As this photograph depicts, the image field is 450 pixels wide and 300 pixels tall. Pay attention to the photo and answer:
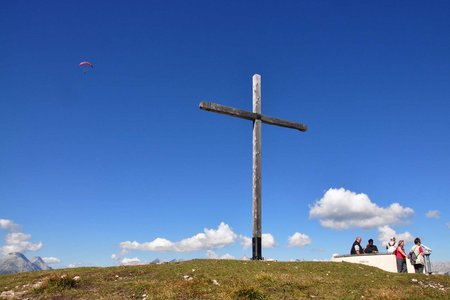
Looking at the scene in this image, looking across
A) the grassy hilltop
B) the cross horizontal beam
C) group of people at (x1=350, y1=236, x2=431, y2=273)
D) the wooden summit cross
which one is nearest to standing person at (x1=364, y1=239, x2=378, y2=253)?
group of people at (x1=350, y1=236, x2=431, y2=273)

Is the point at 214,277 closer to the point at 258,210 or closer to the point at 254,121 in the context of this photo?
the point at 258,210

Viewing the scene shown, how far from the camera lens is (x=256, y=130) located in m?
21.6

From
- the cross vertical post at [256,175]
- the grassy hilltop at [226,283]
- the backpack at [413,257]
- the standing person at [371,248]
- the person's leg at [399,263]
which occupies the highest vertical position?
the cross vertical post at [256,175]

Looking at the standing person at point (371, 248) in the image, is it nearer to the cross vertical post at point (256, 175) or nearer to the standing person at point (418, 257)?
the standing person at point (418, 257)

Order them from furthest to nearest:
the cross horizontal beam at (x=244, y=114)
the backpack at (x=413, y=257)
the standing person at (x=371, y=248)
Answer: the standing person at (x=371, y=248)
the backpack at (x=413, y=257)
the cross horizontal beam at (x=244, y=114)

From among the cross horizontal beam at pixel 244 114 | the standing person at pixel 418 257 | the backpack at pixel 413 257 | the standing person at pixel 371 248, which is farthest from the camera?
the standing person at pixel 371 248

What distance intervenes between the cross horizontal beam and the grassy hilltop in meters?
7.17

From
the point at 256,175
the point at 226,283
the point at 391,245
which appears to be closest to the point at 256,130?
the point at 256,175

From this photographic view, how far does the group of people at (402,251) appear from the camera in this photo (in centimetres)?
2281

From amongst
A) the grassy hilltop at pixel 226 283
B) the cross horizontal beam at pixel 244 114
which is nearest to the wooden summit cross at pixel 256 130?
the cross horizontal beam at pixel 244 114

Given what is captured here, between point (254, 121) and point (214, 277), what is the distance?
9229 millimetres

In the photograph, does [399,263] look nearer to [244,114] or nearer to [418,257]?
[418,257]

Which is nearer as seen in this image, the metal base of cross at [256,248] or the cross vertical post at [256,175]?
the metal base of cross at [256,248]

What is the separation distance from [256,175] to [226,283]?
7411 millimetres
